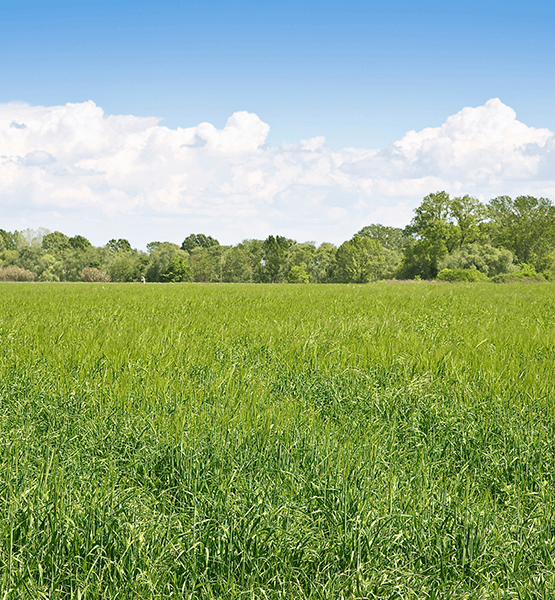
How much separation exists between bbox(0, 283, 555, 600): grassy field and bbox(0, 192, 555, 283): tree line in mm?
46011

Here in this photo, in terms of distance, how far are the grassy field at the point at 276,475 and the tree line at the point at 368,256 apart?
46011mm

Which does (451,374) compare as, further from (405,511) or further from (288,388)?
(405,511)

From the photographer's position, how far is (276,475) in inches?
112

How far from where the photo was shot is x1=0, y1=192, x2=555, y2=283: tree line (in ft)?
236

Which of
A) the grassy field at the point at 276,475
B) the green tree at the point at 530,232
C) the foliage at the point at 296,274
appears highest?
the green tree at the point at 530,232

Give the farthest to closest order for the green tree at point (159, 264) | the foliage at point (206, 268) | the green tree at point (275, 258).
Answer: the foliage at point (206, 268) → the green tree at point (159, 264) → the green tree at point (275, 258)

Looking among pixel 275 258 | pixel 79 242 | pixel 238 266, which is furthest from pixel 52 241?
pixel 275 258

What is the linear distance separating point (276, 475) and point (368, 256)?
9044cm

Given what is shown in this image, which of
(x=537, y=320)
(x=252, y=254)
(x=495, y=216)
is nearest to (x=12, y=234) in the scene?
(x=252, y=254)

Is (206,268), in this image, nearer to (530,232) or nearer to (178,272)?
(178,272)

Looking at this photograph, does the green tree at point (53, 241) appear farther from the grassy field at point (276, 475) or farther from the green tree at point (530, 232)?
the grassy field at point (276, 475)

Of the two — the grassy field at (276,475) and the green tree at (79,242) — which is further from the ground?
the green tree at (79,242)

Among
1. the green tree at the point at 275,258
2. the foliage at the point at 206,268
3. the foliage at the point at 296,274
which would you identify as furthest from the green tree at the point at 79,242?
the foliage at the point at 296,274

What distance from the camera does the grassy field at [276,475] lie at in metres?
2.05
